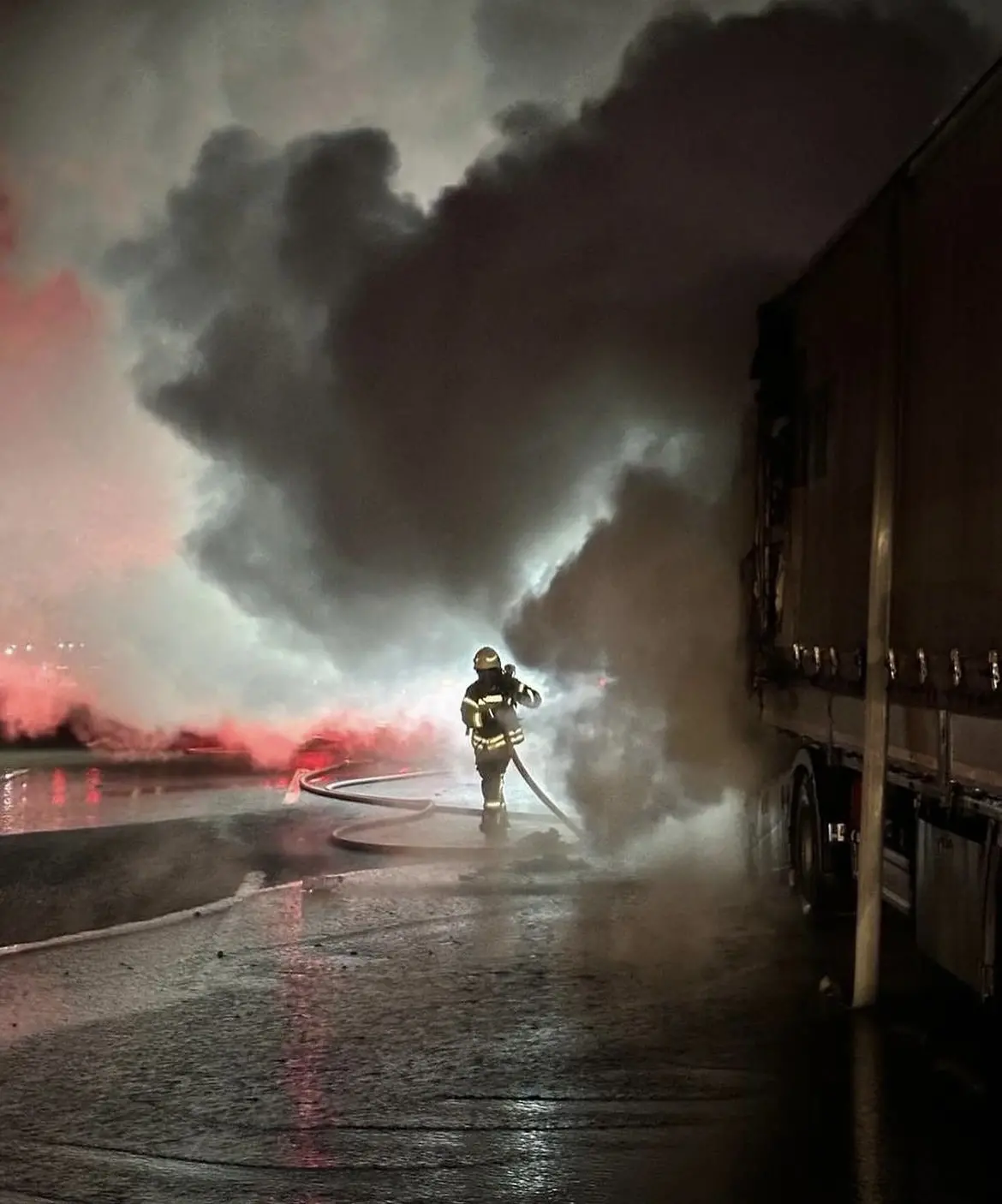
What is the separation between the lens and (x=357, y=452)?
13578 millimetres

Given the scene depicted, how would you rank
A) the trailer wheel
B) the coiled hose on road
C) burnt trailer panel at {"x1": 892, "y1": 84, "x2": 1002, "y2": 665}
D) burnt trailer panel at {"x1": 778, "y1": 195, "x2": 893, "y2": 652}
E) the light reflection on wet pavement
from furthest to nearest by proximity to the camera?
the light reflection on wet pavement < the coiled hose on road < the trailer wheel < burnt trailer panel at {"x1": 778, "y1": 195, "x2": 893, "y2": 652} < burnt trailer panel at {"x1": 892, "y1": 84, "x2": 1002, "y2": 665}

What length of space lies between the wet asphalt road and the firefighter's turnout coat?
10.3 ft

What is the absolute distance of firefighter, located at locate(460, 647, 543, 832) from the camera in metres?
10.4

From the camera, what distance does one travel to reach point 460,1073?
4.66 m

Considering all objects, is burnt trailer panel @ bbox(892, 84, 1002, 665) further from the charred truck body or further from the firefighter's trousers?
the firefighter's trousers

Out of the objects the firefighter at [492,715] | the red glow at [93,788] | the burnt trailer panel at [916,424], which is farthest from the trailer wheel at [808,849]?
the red glow at [93,788]

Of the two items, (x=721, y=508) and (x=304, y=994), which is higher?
(x=721, y=508)

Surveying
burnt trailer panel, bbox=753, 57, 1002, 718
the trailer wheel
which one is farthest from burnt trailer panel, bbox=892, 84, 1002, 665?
the trailer wheel

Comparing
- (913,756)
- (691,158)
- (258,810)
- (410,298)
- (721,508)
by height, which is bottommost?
(258,810)

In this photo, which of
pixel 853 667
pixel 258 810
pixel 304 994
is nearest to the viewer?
pixel 304 994

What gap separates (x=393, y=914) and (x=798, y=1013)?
280cm

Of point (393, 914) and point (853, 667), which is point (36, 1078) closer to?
point (393, 914)

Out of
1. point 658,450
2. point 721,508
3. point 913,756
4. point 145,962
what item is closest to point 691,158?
point 658,450

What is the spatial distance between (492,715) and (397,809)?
2.25 m
